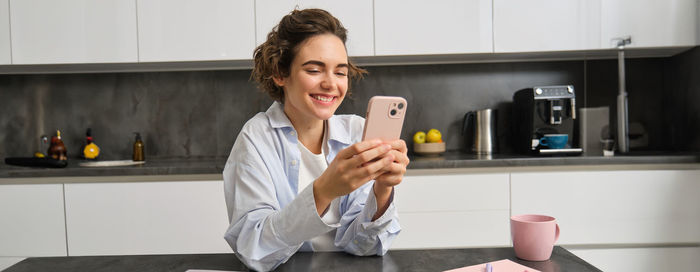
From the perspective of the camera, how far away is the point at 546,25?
2.37 metres

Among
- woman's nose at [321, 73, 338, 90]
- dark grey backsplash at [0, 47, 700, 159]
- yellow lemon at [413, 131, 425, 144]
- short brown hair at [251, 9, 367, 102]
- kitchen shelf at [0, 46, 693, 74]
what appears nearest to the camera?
woman's nose at [321, 73, 338, 90]

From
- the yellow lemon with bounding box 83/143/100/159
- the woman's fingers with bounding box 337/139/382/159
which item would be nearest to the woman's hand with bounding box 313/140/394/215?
the woman's fingers with bounding box 337/139/382/159

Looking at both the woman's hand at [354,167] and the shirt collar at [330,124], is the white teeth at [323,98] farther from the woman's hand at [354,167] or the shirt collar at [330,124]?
the woman's hand at [354,167]

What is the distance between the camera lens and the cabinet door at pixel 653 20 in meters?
2.32

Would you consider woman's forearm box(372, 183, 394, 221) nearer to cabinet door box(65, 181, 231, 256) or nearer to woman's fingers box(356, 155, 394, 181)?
woman's fingers box(356, 155, 394, 181)

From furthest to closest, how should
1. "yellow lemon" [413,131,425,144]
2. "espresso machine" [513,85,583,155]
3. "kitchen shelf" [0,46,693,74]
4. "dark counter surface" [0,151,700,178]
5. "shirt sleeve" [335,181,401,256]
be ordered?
"yellow lemon" [413,131,425,144] → "kitchen shelf" [0,46,693,74] → "espresso machine" [513,85,583,155] → "dark counter surface" [0,151,700,178] → "shirt sleeve" [335,181,401,256]

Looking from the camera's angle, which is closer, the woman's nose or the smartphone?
the smartphone

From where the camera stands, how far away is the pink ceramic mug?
84 centimetres

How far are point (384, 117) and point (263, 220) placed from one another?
0.33 metres

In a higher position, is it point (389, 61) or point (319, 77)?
point (389, 61)

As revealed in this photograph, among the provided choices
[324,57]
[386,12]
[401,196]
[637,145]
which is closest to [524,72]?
[637,145]

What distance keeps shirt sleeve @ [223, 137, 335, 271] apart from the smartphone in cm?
16

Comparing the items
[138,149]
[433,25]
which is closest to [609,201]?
[433,25]

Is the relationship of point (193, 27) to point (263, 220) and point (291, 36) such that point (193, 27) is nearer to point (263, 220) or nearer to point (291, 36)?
point (291, 36)
